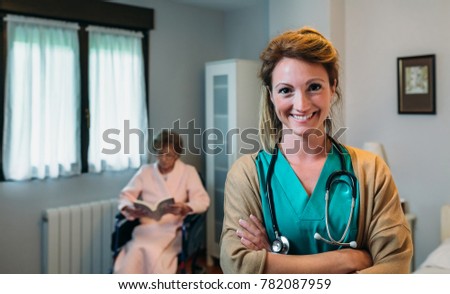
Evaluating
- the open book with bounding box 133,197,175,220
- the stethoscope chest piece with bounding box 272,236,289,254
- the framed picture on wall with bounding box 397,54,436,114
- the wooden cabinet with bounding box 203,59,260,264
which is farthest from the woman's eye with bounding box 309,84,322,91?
the wooden cabinet with bounding box 203,59,260,264

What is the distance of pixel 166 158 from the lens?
2.03m

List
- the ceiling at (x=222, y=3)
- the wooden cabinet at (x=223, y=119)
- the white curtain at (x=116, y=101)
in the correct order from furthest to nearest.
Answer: the ceiling at (x=222, y=3), the wooden cabinet at (x=223, y=119), the white curtain at (x=116, y=101)

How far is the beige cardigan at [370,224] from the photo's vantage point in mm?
598

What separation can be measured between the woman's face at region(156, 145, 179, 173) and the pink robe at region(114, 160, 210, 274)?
0.08 feet

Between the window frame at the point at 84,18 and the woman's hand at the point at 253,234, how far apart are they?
1637 millimetres

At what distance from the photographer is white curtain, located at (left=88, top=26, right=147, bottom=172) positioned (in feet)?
7.11

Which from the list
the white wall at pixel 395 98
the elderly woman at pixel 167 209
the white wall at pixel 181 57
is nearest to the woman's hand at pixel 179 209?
the elderly woman at pixel 167 209

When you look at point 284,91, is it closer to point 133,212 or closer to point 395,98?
point 395,98

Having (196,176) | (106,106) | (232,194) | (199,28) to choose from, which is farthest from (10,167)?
(232,194)

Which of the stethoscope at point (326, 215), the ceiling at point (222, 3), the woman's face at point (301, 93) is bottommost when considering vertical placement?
the stethoscope at point (326, 215)

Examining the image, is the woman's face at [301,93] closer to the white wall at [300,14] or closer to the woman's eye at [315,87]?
the woman's eye at [315,87]

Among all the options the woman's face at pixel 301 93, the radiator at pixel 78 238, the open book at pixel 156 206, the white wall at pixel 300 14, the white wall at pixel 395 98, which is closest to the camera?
the woman's face at pixel 301 93

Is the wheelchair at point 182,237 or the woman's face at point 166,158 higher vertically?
the woman's face at point 166,158

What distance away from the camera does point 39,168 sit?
1.98 m
